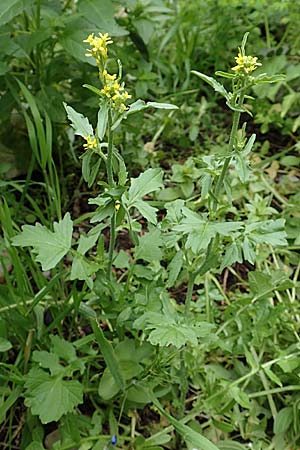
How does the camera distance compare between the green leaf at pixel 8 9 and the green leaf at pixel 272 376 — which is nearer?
the green leaf at pixel 272 376

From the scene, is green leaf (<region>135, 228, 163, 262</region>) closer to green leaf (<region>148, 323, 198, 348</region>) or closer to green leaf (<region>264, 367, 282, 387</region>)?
green leaf (<region>148, 323, 198, 348</region>)

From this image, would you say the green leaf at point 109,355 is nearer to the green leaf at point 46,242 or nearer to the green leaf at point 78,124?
the green leaf at point 46,242

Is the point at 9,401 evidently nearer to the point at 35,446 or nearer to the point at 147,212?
the point at 35,446

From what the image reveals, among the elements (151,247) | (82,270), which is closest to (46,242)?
(82,270)

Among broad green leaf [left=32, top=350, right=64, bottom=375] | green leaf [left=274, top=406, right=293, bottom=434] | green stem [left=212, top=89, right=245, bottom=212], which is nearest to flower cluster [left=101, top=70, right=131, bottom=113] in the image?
green stem [left=212, top=89, right=245, bottom=212]

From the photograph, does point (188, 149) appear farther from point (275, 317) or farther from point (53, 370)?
point (53, 370)

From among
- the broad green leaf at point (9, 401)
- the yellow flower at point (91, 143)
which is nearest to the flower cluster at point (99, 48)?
the yellow flower at point (91, 143)

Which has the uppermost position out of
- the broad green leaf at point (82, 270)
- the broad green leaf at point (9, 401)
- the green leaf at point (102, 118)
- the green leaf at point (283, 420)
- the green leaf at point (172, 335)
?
the green leaf at point (102, 118)
